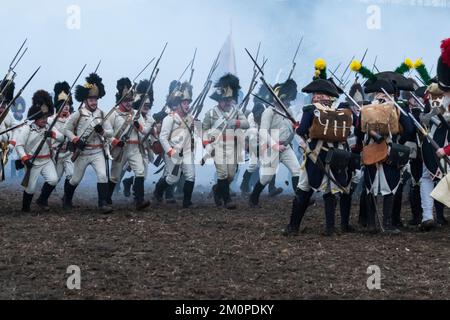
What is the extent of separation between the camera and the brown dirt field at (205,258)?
6.45 metres

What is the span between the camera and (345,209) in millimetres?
9305

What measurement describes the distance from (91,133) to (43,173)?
845 mm

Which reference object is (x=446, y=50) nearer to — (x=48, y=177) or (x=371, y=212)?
(x=371, y=212)

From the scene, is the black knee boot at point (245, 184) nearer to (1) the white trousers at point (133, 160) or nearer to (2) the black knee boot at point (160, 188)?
(2) the black knee boot at point (160, 188)

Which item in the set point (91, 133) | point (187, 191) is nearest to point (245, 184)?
point (187, 191)

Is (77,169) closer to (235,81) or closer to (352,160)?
(235,81)

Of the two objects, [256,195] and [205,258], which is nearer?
[205,258]

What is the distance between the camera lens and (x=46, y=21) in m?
23.3

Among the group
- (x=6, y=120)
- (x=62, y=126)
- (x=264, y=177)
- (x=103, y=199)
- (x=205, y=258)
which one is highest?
(x=6, y=120)

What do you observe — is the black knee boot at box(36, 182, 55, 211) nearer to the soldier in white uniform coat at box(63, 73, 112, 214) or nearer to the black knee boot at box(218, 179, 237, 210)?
the soldier in white uniform coat at box(63, 73, 112, 214)

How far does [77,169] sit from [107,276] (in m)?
4.40

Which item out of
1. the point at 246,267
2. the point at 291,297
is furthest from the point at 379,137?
the point at 291,297

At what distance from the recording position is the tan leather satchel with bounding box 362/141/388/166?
353 inches

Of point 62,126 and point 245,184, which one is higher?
point 62,126
